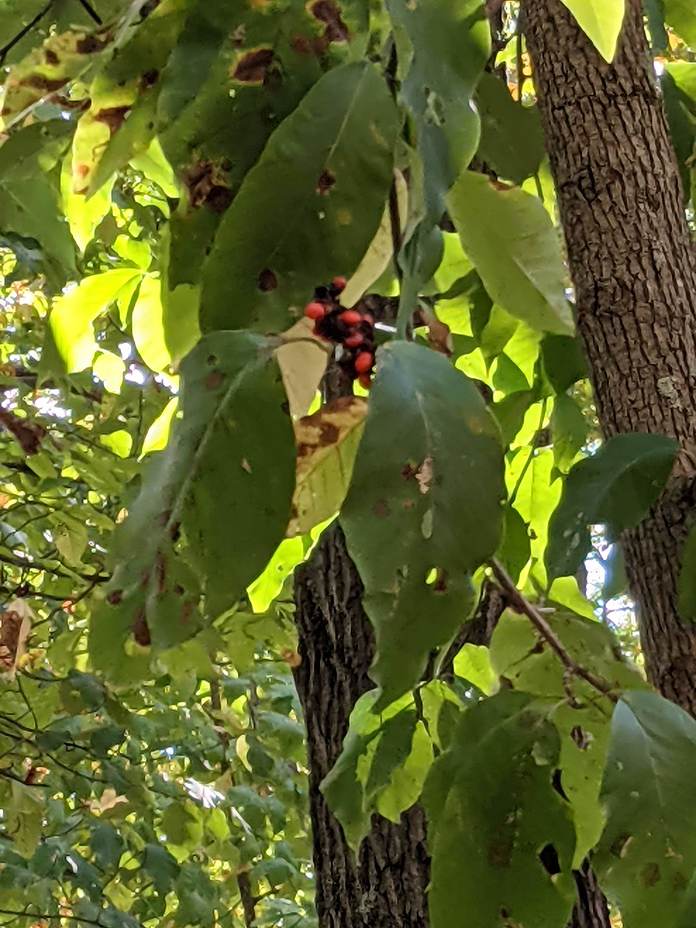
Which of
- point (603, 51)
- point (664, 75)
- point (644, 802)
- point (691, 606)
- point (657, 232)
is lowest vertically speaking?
point (644, 802)

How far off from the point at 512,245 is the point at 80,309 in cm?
40

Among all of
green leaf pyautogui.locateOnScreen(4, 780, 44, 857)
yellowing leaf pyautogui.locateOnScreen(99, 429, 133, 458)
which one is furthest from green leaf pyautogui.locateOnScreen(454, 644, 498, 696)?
green leaf pyautogui.locateOnScreen(4, 780, 44, 857)

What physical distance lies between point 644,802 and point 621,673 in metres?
0.10

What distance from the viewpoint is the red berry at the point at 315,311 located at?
329mm

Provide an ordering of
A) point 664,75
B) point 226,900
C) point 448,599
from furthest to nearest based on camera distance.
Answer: point 226,900 < point 664,75 < point 448,599

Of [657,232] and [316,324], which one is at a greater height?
[657,232]

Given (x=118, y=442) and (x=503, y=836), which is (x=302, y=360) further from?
(x=118, y=442)

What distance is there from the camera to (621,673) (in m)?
0.47

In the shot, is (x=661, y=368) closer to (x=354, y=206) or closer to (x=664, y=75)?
(x=664, y=75)

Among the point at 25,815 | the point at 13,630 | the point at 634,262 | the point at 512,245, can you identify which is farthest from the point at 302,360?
the point at 25,815

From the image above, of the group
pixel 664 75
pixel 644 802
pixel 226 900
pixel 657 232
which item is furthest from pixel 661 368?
pixel 226 900

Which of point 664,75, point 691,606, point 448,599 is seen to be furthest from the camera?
point 664,75

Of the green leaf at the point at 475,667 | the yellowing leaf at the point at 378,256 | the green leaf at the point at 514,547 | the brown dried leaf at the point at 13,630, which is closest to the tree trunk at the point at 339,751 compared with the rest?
the brown dried leaf at the point at 13,630

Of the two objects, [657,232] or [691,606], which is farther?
[657,232]
